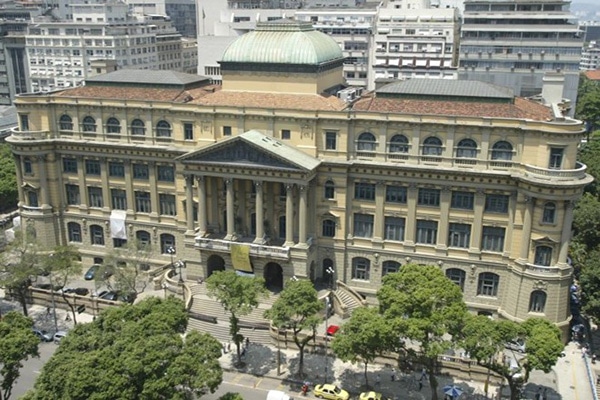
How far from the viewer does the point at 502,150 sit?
7506cm

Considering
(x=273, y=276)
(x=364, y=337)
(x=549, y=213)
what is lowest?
(x=273, y=276)

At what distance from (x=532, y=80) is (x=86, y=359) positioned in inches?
4704

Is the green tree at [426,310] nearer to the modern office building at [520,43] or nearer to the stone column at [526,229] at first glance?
the stone column at [526,229]

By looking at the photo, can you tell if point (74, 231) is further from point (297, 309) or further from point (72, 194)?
point (297, 309)

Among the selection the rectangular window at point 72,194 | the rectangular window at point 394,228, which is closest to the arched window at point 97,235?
the rectangular window at point 72,194

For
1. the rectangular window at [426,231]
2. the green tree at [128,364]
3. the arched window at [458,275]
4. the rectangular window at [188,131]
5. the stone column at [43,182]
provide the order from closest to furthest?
the green tree at [128,364], the rectangular window at [426,231], the arched window at [458,275], the rectangular window at [188,131], the stone column at [43,182]

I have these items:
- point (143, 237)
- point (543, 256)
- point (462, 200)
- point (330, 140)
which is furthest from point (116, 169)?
point (543, 256)

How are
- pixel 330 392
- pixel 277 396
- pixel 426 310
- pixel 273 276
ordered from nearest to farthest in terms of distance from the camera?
pixel 277 396, pixel 426 310, pixel 330 392, pixel 273 276

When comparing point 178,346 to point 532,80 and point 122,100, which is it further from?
point 532,80

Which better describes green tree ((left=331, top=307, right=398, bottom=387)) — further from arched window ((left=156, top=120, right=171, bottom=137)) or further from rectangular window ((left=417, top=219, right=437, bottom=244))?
arched window ((left=156, top=120, right=171, bottom=137))

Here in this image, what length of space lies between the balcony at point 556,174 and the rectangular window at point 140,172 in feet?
174

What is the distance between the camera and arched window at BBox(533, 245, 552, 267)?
243ft

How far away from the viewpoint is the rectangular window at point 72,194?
9644 cm

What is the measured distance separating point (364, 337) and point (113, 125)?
51869mm
